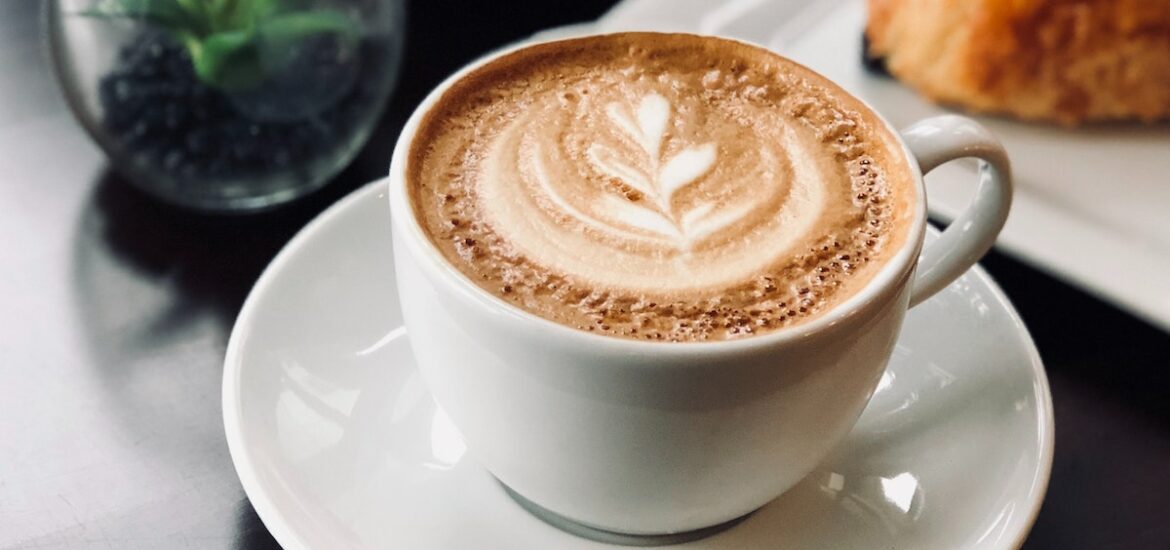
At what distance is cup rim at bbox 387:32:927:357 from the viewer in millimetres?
578

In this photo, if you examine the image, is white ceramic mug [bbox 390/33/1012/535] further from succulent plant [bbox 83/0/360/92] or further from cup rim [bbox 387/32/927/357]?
succulent plant [bbox 83/0/360/92]

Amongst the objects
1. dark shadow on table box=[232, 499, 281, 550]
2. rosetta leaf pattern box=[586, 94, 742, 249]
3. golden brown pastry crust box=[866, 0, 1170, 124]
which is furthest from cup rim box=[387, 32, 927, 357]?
golden brown pastry crust box=[866, 0, 1170, 124]

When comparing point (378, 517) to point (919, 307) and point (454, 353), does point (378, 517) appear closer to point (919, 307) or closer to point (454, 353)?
point (454, 353)

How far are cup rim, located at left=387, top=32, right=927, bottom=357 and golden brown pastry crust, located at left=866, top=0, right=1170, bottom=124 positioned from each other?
56cm

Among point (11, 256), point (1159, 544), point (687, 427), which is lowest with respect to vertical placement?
point (1159, 544)

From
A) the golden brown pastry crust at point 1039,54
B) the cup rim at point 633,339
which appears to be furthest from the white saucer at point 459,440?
the golden brown pastry crust at point 1039,54

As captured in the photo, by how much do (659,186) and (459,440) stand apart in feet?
0.77

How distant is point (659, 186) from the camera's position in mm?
746

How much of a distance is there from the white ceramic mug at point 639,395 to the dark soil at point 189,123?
385 mm

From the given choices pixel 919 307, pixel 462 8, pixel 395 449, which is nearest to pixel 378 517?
pixel 395 449

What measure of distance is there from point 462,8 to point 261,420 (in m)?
0.90

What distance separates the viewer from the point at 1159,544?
0.81 meters

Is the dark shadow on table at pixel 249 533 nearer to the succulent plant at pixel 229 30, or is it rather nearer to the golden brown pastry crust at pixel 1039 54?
the succulent plant at pixel 229 30

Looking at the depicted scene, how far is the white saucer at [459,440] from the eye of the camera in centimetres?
69
